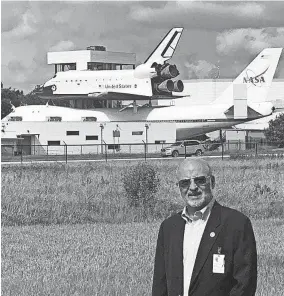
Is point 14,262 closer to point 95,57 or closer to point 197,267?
point 197,267

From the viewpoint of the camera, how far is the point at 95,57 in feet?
367

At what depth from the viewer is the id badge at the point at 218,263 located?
15.8ft

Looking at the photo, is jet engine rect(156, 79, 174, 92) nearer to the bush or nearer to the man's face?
the bush

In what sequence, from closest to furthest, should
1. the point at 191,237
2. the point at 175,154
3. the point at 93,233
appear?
the point at 191,237, the point at 93,233, the point at 175,154

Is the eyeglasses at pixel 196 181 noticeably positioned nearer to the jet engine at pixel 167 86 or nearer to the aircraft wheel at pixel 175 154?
the aircraft wheel at pixel 175 154

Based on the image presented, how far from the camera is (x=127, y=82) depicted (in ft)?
342

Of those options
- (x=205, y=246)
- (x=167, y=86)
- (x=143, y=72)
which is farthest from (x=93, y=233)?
(x=143, y=72)

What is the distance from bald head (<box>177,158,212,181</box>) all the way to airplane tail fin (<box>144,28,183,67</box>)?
101 metres

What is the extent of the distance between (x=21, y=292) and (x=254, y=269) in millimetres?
5106

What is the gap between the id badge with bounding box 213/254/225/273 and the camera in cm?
481

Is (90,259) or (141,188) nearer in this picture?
(90,259)

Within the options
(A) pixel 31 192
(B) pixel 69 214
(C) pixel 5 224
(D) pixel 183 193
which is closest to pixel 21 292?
(D) pixel 183 193

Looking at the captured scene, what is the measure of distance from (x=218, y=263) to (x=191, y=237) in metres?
0.23

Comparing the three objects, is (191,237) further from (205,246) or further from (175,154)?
(175,154)
